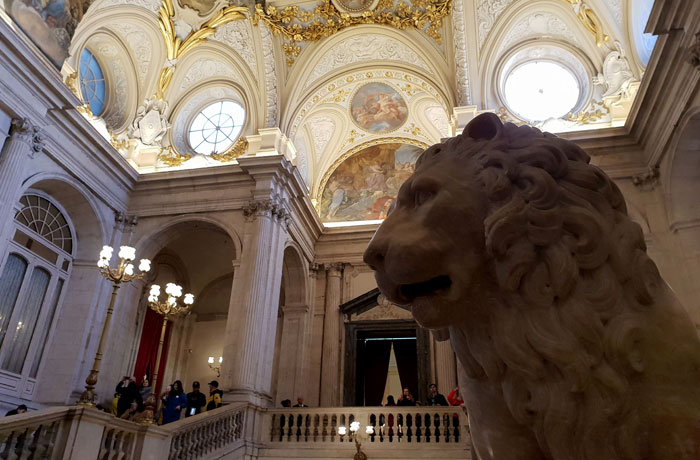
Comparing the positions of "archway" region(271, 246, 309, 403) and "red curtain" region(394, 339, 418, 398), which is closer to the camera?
"archway" region(271, 246, 309, 403)

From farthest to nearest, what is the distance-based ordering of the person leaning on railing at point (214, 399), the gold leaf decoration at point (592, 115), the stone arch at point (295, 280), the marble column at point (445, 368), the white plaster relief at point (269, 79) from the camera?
the stone arch at point (295, 280) → the white plaster relief at point (269, 79) → the marble column at point (445, 368) → the gold leaf decoration at point (592, 115) → the person leaning on railing at point (214, 399)

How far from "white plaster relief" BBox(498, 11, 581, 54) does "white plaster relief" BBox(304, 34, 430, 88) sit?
6.89ft

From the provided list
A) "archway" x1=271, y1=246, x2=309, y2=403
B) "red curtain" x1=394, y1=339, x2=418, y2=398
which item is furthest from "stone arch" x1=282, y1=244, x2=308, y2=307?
"red curtain" x1=394, y1=339, x2=418, y2=398

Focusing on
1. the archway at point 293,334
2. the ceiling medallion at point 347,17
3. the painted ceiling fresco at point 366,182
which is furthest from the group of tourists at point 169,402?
the ceiling medallion at point 347,17

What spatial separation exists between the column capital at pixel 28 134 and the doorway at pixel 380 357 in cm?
854

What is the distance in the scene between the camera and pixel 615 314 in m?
1.12

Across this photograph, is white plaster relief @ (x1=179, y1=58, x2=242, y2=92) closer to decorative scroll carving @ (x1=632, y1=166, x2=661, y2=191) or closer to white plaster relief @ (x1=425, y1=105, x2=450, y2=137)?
white plaster relief @ (x1=425, y1=105, x2=450, y2=137)

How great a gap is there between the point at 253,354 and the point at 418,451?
3.63m

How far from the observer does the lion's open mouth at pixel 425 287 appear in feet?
4.12

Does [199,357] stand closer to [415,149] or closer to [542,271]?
[415,149]

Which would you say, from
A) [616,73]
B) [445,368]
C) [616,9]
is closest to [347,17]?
[616,9]

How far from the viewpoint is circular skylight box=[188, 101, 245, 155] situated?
1395cm

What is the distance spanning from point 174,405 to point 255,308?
2449mm

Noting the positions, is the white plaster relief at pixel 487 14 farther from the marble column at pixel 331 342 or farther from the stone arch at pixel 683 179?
the marble column at pixel 331 342
